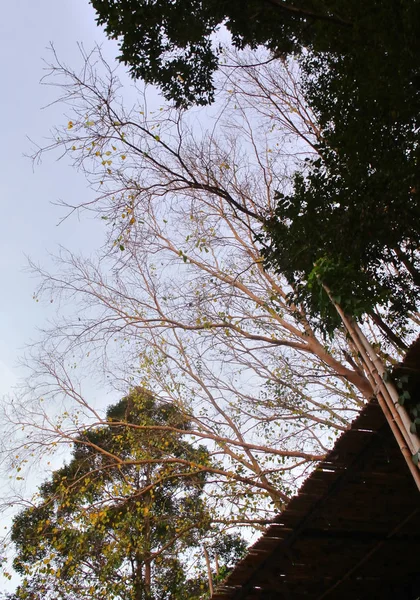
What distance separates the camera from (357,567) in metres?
3.60

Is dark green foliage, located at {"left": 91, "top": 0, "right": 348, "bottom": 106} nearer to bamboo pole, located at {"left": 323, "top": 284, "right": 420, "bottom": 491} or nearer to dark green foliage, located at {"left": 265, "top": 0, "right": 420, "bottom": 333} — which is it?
dark green foliage, located at {"left": 265, "top": 0, "right": 420, "bottom": 333}

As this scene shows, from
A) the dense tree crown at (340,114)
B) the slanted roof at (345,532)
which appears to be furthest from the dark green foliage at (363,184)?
the slanted roof at (345,532)

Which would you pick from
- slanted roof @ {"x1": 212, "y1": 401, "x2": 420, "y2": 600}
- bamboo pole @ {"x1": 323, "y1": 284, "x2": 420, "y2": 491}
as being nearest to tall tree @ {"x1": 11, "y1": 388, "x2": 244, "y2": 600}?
slanted roof @ {"x1": 212, "y1": 401, "x2": 420, "y2": 600}

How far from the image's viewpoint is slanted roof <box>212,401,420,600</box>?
9.21ft

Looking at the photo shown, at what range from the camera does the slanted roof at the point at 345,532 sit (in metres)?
2.81

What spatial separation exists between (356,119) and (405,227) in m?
1.13

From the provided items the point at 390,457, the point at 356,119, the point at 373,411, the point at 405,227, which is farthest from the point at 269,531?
the point at 356,119

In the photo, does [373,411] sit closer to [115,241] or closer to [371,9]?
[371,9]

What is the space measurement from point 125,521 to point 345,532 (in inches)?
201

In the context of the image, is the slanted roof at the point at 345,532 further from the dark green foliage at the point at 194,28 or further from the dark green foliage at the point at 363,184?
the dark green foliage at the point at 194,28

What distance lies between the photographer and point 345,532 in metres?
3.27

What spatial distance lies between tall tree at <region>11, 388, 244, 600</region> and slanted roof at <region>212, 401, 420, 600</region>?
12.3 ft

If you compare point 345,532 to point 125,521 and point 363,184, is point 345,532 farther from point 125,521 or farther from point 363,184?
point 125,521

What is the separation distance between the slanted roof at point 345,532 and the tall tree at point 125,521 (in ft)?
12.3
